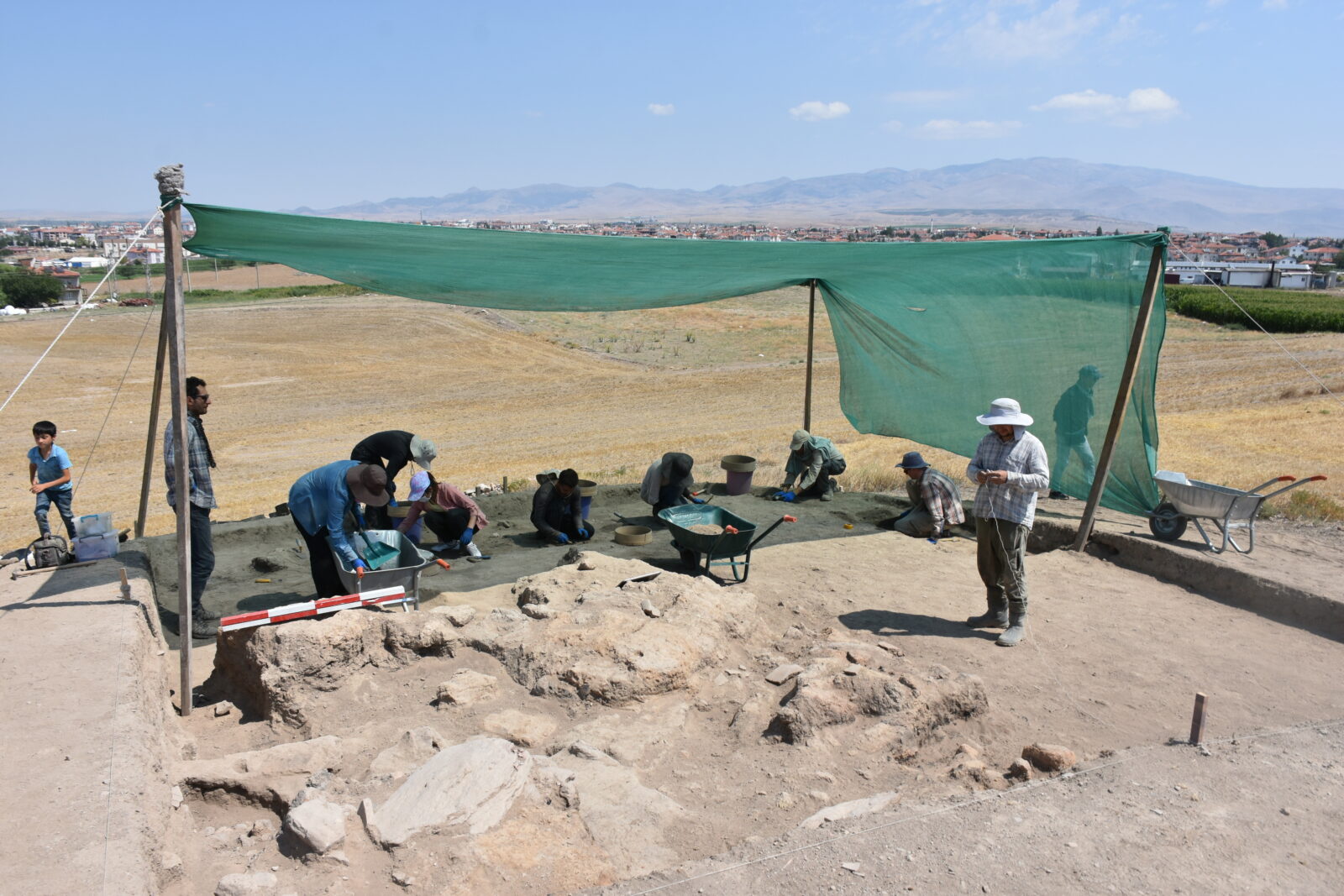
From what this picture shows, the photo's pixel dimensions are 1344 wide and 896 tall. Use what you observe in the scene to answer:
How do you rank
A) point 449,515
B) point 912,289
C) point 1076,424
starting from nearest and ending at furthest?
1. point 449,515
2. point 1076,424
3. point 912,289

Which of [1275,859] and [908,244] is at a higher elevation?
[908,244]

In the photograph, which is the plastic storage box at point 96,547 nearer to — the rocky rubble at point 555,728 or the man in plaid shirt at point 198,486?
the man in plaid shirt at point 198,486

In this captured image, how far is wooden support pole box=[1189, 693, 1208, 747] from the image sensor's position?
384 cm

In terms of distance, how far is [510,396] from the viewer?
20.3 meters

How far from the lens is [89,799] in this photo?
3033 mm

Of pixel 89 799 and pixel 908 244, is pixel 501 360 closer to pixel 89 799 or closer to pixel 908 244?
pixel 908 244

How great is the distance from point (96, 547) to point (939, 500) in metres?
6.20

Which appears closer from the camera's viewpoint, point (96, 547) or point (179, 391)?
point (179, 391)

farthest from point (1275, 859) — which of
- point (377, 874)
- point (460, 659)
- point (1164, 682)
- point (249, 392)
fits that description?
point (249, 392)

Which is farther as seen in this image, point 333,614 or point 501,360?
point 501,360

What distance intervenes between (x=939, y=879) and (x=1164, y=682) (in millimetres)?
2618

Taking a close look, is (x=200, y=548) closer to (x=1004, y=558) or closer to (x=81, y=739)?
(x=81, y=739)

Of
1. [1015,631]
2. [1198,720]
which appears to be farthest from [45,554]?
[1198,720]

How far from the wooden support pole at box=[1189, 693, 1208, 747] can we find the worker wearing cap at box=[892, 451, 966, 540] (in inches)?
140
